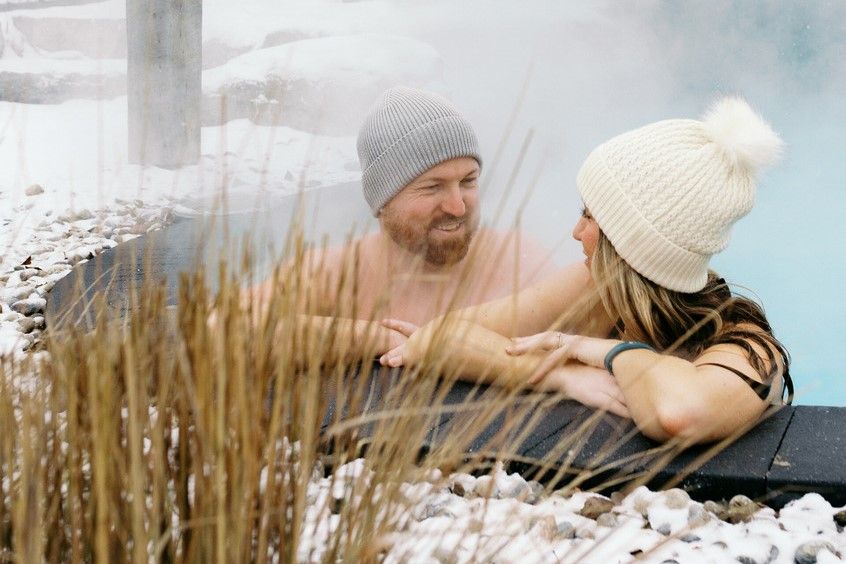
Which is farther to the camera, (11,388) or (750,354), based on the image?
(750,354)

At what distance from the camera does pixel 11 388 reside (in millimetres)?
1748

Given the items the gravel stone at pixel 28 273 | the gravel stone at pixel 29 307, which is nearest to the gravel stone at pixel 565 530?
the gravel stone at pixel 29 307

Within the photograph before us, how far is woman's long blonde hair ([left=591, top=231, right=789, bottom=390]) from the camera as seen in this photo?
9.26 ft

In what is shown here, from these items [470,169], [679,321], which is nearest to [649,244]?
[679,321]

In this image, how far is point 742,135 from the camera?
2701 mm

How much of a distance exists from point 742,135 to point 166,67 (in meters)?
4.76

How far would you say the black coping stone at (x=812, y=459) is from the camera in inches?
97.9

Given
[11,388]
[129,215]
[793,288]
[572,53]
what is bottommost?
[793,288]

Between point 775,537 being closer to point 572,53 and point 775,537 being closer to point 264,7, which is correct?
point 572,53

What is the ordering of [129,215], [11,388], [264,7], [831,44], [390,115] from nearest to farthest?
1. [11,388]
2. [390,115]
3. [129,215]
4. [831,44]
5. [264,7]

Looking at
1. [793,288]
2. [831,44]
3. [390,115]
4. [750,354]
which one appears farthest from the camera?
[831,44]

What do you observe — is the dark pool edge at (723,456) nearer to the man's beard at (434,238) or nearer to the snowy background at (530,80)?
the man's beard at (434,238)

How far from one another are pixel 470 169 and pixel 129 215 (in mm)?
3208

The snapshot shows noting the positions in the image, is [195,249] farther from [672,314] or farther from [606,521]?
[672,314]
